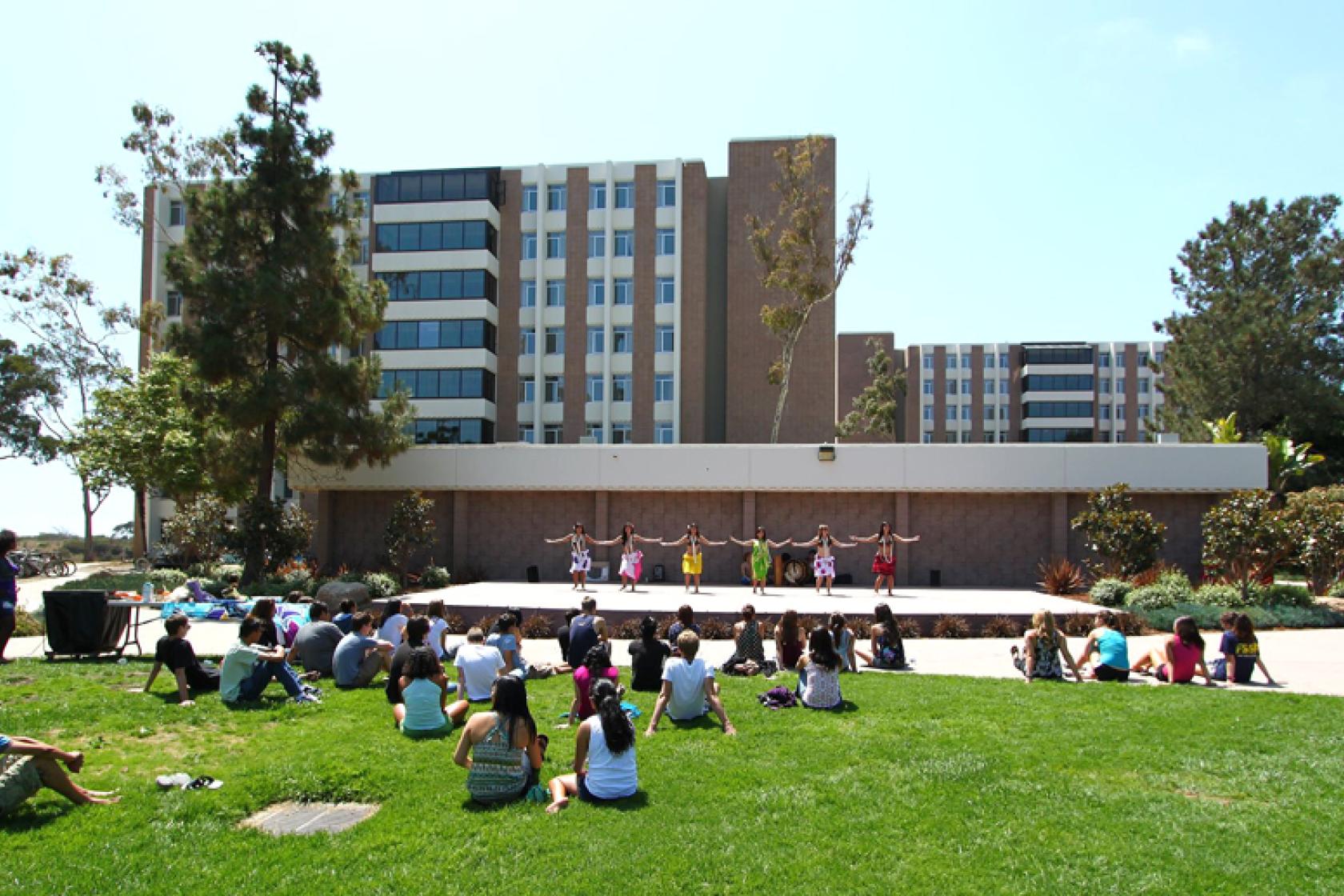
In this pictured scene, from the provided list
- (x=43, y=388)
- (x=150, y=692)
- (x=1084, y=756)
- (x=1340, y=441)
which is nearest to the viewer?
(x=1084, y=756)

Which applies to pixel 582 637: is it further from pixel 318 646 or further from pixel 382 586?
pixel 382 586

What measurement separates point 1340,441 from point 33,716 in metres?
54.6

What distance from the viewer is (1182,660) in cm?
1306

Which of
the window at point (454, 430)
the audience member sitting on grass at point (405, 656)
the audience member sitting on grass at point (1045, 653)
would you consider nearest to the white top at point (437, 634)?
the audience member sitting on grass at point (405, 656)

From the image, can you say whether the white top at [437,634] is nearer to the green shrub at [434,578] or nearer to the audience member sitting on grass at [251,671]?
the audience member sitting on grass at [251,671]

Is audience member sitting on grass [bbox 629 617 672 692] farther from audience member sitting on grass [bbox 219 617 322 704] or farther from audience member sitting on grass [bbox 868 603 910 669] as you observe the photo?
audience member sitting on grass [bbox 868 603 910 669]

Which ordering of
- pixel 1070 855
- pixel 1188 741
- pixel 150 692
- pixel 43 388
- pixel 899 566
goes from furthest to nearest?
pixel 43 388 → pixel 899 566 → pixel 150 692 → pixel 1188 741 → pixel 1070 855

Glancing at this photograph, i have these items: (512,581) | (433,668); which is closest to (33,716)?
(433,668)

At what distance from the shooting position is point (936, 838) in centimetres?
663

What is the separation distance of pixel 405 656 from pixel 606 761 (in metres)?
4.13

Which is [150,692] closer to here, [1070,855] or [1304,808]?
[1070,855]

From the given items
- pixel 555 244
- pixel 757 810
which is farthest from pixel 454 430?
pixel 757 810

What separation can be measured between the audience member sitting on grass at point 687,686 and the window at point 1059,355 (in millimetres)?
88453

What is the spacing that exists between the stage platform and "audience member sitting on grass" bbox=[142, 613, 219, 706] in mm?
7765
